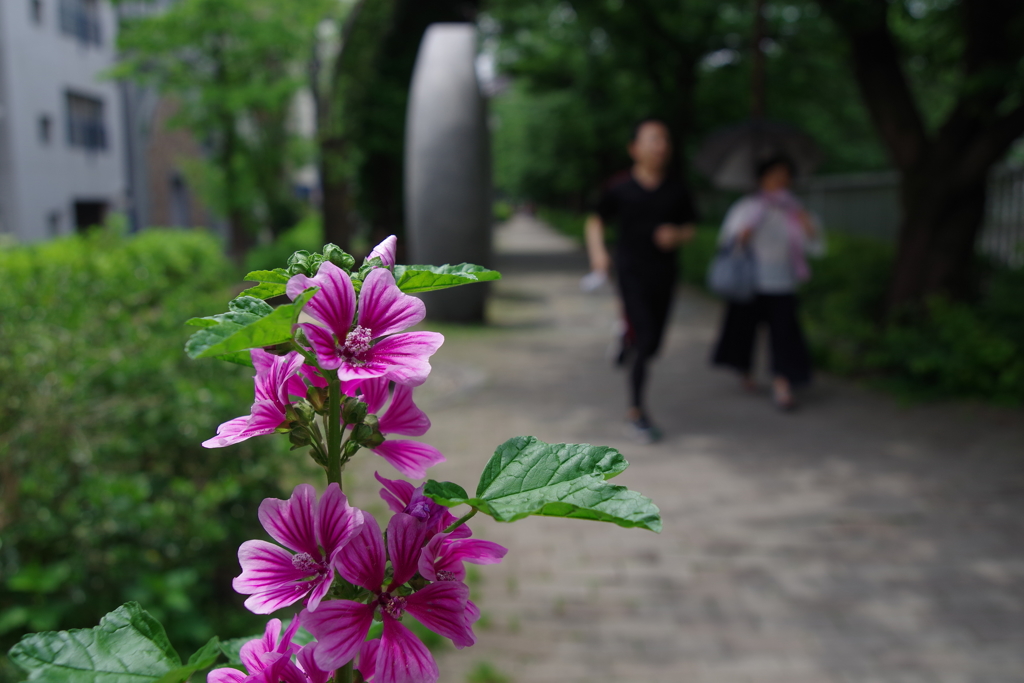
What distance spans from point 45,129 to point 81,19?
339 cm

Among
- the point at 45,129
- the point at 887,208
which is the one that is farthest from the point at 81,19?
the point at 887,208

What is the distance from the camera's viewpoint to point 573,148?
115 ft

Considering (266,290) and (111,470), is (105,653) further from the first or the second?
(111,470)

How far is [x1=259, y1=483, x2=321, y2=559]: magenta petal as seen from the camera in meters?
0.68

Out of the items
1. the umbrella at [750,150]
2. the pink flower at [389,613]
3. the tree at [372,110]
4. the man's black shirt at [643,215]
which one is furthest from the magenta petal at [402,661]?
the tree at [372,110]

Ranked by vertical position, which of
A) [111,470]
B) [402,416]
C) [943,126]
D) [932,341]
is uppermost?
[943,126]

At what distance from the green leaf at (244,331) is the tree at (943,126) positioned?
28.4 feet

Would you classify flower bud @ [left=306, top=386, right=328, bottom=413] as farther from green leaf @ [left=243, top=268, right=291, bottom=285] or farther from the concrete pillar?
the concrete pillar

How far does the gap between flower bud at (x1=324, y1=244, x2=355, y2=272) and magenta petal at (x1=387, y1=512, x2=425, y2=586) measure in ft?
0.63

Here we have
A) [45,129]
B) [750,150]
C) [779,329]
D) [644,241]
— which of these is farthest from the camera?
[45,129]

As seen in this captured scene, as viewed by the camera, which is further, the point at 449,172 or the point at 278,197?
the point at 278,197

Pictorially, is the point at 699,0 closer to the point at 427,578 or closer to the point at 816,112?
the point at 816,112

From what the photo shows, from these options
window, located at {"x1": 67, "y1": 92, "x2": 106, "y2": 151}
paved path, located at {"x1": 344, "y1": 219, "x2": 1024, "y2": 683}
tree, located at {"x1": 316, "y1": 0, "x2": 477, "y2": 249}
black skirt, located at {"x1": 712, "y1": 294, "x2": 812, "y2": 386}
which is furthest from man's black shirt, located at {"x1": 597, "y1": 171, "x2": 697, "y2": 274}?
window, located at {"x1": 67, "y1": 92, "x2": 106, "y2": 151}

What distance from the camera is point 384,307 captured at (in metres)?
0.69
